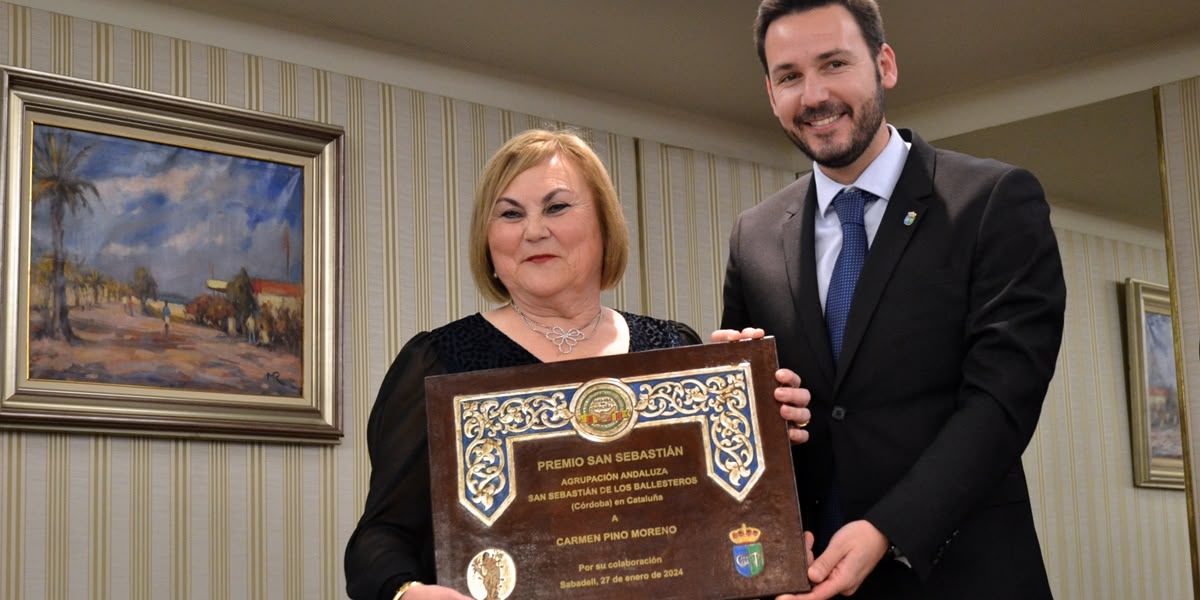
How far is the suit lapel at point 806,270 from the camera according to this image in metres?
2.11

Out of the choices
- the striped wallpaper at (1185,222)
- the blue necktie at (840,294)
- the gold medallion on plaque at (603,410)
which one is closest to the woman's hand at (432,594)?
the gold medallion on plaque at (603,410)

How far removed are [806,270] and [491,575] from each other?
678 mm

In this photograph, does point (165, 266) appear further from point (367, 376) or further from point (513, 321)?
point (513, 321)

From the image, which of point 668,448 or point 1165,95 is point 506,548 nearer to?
point 668,448

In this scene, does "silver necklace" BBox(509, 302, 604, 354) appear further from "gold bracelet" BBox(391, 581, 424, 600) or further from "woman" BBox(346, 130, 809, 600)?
"gold bracelet" BBox(391, 581, 424, 600)

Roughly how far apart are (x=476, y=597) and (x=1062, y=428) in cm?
505

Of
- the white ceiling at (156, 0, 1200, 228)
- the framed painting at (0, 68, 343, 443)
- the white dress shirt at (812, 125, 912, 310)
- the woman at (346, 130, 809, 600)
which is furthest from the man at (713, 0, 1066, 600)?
the white ceiling at (156, 0, 1200, 228)

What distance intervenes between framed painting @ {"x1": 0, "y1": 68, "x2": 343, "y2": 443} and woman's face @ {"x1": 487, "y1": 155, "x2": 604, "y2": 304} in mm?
2905

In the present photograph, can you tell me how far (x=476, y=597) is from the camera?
1.90 meters

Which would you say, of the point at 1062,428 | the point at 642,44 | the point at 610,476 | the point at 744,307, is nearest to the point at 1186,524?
the point at 1062,428

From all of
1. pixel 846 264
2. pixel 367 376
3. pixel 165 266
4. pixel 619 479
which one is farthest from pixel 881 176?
pixel 367 376

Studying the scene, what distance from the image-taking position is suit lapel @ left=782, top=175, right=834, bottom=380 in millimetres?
2105

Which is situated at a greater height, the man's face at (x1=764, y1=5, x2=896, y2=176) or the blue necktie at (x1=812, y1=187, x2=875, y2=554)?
the man's face at (x1=764, y1=5, x2=896, y2=176)

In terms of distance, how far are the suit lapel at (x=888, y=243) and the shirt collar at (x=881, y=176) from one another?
0.9 inches
